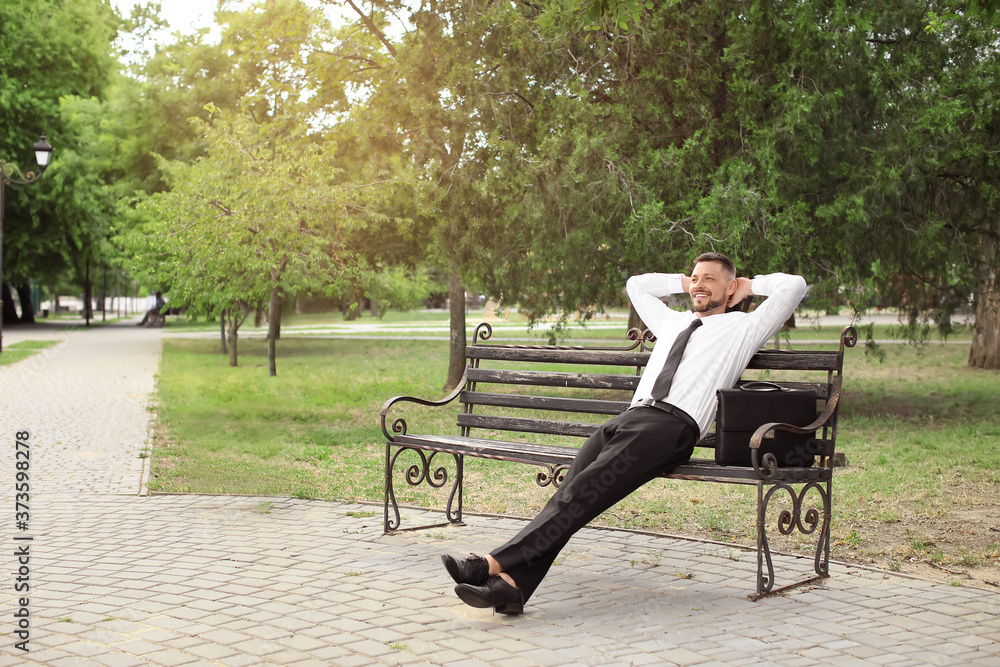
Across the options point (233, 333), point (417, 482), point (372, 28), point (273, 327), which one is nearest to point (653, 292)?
point (417, 482)

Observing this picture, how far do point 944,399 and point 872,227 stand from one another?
468 centimetres

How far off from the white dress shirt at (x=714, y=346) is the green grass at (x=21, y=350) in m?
19.6

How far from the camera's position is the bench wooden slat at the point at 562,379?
5832 mm

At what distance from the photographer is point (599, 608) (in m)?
4.52

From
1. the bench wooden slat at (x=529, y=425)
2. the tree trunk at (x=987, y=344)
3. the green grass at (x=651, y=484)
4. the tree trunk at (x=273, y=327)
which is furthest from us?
the tree trunk at (x=987, y=344)

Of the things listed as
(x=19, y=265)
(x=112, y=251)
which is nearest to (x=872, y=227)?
(x=112, y=251)

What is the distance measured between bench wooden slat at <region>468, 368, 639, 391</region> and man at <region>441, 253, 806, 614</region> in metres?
0.51

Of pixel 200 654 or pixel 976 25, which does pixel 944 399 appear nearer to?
pixel 976 25

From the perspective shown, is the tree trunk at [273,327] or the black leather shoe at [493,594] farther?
the tree trunk at [273,327]

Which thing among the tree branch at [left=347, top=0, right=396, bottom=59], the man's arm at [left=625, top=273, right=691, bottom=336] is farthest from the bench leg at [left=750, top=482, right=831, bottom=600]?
the tree branch at [left=347, top=0, right=396, bottom=59]

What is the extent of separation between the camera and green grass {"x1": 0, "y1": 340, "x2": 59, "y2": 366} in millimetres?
22481

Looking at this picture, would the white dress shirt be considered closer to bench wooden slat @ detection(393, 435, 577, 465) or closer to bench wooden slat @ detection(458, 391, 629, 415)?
bench wooden slat @ detection(393, 435, 577, 465)

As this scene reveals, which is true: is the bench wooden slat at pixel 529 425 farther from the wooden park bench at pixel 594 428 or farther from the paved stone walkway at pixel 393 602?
the paved stone walkway at pixel 393 602

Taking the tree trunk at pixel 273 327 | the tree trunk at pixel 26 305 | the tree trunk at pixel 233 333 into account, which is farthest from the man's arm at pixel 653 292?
the tree trunk at pixel 26 305
